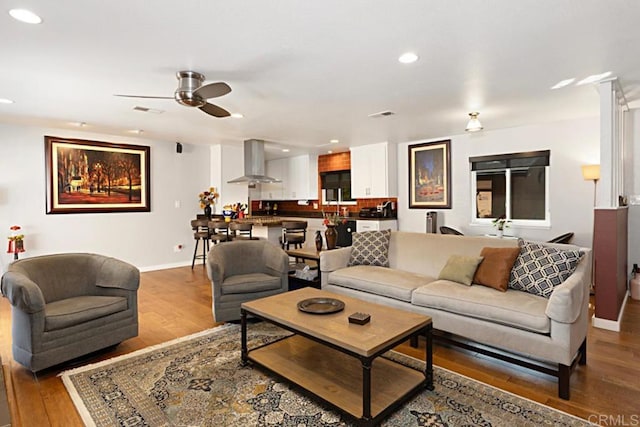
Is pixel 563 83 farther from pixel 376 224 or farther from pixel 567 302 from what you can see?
pixel 376 224

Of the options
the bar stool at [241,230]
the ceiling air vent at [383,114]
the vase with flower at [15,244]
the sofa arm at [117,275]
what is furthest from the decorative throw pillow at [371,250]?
the vase with flower at [15,244]

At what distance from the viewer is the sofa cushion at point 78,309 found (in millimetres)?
2576

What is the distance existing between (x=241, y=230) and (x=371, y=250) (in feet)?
8.66

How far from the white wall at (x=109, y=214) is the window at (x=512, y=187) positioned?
5.03 meters

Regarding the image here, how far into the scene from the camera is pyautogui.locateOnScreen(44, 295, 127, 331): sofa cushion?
2.58 meters

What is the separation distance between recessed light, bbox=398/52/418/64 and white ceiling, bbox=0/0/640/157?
0.07m

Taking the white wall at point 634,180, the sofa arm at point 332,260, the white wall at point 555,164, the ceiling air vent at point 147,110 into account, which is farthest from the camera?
the white wall at point 555,164

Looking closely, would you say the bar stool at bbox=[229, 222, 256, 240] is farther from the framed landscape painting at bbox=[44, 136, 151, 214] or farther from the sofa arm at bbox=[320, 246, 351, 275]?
the sofa arm at bbox=[320, 246, 351, 275]

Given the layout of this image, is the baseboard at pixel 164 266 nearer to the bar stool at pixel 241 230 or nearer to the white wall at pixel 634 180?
the bar stool at pixel 241 230

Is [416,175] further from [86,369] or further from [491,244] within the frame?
[86,369]

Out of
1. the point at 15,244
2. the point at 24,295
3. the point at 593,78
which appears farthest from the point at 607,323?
the point at 15,244

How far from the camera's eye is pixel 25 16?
6.80ft

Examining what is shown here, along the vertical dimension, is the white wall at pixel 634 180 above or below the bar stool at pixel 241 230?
above

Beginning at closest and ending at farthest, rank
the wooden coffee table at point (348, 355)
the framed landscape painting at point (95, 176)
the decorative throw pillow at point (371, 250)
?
the wooden coffee table at point (348, 355), the decorative throw pillow at point (371, 250), the framed landscape painting at point (95, 176)
